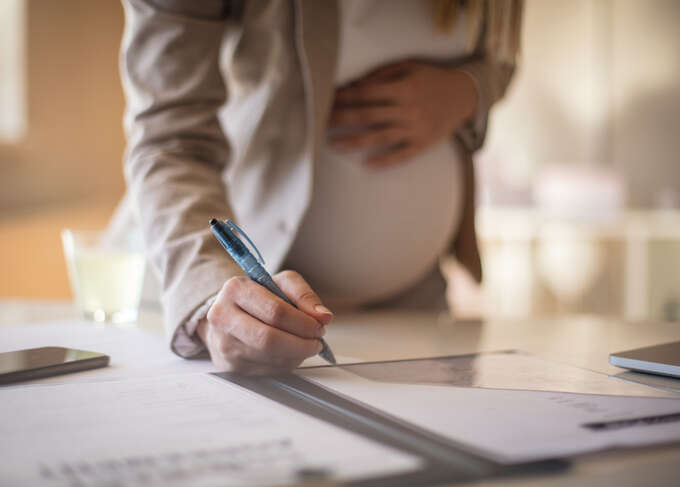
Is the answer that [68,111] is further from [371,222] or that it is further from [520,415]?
[520,415]

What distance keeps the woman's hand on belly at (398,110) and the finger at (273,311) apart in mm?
431

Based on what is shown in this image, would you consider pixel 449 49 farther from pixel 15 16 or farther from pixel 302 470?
pixel 15 16

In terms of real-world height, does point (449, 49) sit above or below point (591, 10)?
below

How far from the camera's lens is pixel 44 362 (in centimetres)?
52

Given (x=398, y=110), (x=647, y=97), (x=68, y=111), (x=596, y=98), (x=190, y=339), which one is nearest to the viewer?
(x=190, y=339)

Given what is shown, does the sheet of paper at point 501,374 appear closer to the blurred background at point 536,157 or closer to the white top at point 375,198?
the white top at point 375,198

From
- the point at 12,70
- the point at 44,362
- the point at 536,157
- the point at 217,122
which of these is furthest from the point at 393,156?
the point at 536,157

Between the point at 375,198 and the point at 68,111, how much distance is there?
2263mm

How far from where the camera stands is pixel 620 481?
0.29 m

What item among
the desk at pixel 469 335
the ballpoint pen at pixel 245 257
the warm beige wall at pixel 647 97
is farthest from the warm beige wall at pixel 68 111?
the warm beige wall at pixel 647 97

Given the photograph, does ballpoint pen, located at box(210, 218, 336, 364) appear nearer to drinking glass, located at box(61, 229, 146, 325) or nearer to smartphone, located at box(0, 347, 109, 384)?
smartphone, located at box(0, 347, 109, 384)

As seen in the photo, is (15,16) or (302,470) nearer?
(302,470)

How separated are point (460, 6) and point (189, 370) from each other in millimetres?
680

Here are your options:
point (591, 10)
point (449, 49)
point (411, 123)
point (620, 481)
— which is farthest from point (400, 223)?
point (591, 10)
